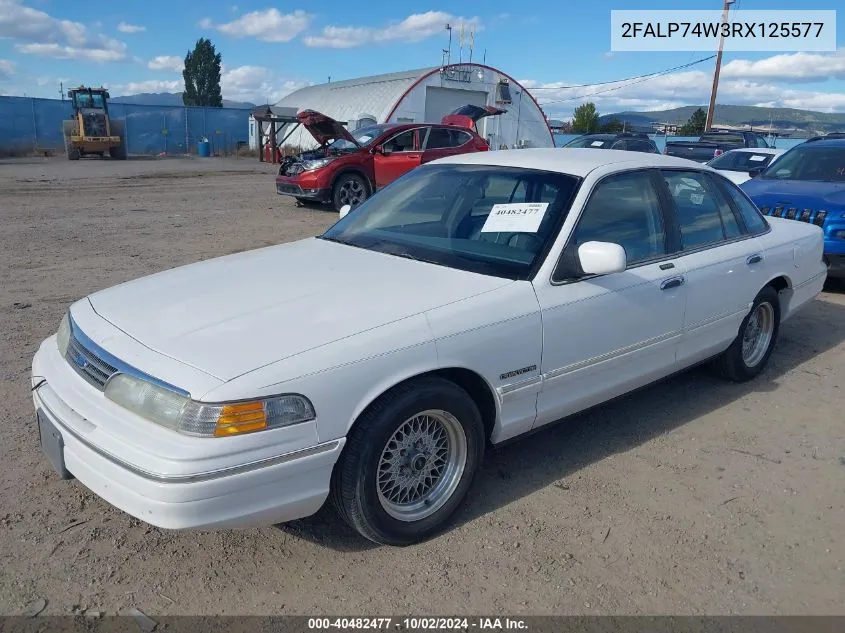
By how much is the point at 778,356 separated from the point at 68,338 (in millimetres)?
5103

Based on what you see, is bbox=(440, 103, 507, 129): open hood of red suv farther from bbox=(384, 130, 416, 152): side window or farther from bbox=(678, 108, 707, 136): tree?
bbox=(678, 108, 707, 136): tree

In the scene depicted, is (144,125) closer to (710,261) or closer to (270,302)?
(710,261)

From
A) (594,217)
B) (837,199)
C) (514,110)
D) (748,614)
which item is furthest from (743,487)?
(514,110)

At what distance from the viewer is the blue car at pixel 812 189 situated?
7289 millimetres

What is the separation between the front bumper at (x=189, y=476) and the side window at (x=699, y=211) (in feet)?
8.81

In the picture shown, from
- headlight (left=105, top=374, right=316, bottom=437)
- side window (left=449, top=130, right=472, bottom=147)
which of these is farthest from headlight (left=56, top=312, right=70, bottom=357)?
side window (left=449, top=130, right=472, bottom=147)

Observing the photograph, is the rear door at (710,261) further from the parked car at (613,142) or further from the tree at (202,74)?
the tree at (202,74)

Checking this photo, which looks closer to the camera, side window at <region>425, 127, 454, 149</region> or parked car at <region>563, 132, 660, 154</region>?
side window at <region>425, 127, 454, 149</region>

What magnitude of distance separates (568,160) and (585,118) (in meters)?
59.2

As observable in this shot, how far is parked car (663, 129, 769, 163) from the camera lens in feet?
51.4

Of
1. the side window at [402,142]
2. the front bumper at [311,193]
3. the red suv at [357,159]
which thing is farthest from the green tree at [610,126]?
the front bumper at [311,193]

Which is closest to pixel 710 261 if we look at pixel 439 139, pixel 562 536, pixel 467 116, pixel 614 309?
pixel 614 309

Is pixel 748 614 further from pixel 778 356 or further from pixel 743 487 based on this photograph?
pixel 778 356

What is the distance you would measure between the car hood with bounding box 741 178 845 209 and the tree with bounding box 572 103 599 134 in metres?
51.9
